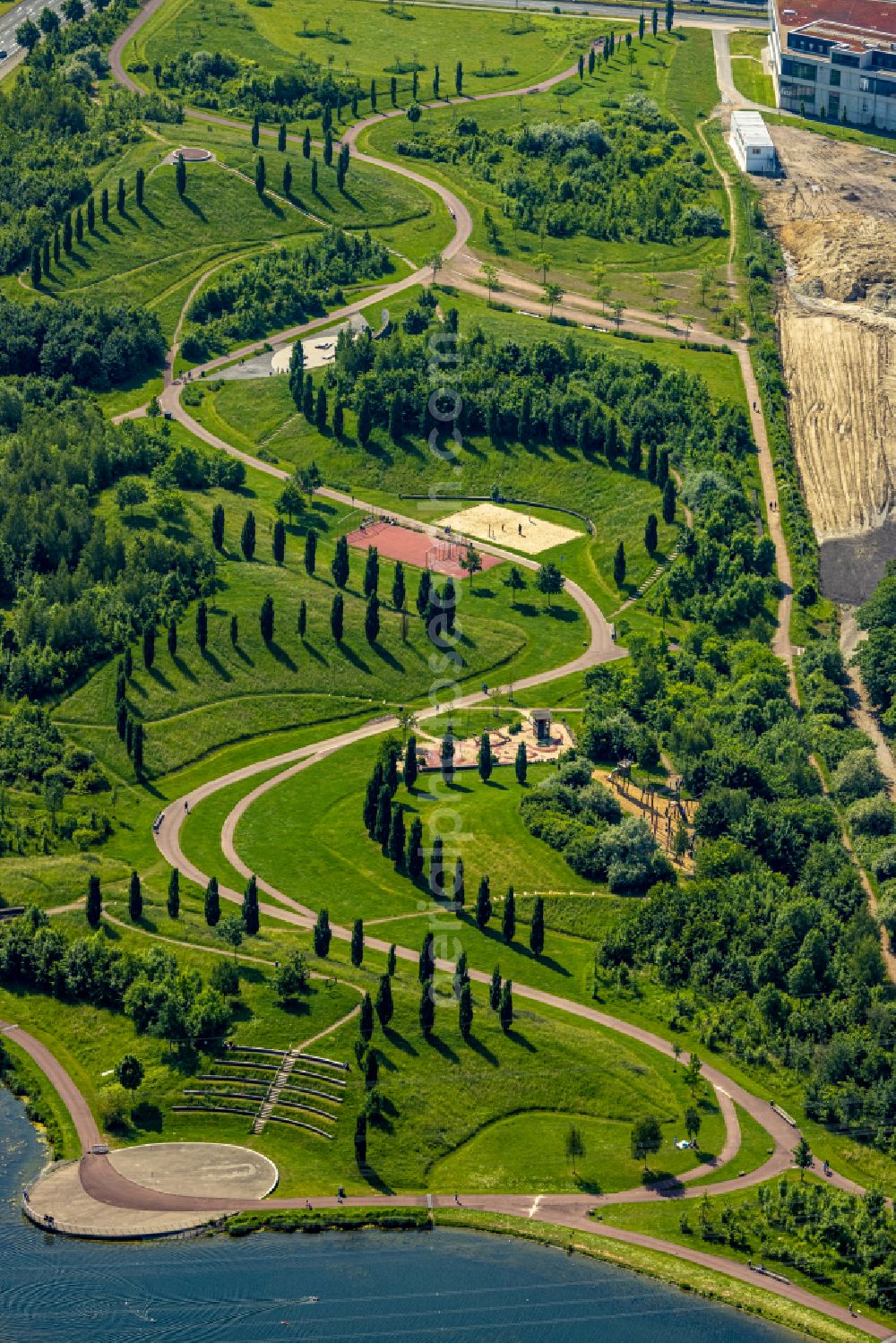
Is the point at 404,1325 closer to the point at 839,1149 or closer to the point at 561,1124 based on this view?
the point at 561,1124

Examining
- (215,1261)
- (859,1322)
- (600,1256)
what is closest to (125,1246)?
(215,1261)

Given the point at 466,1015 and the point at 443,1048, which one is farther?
the point at 466,1015

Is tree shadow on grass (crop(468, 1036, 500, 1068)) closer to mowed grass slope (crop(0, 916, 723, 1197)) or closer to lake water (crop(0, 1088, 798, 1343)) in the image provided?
mowed grass slope (crop(0, 916, 723, 1197))

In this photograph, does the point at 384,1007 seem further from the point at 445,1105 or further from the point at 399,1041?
the point at 445,1105

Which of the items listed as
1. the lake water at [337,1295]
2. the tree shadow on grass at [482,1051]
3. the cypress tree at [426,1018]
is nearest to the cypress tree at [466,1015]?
the tree shadow on grass at [482,1051]

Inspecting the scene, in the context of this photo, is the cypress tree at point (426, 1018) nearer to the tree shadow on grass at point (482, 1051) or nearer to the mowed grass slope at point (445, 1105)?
the mowed grass slope at point (445, 1105)

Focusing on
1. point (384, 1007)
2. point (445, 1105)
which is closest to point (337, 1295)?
point (445, 1105)

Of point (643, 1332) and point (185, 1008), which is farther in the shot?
point (185, 1008)

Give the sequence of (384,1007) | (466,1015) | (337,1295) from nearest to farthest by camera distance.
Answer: (337,1295)
(466,1015)
(384,1007)
